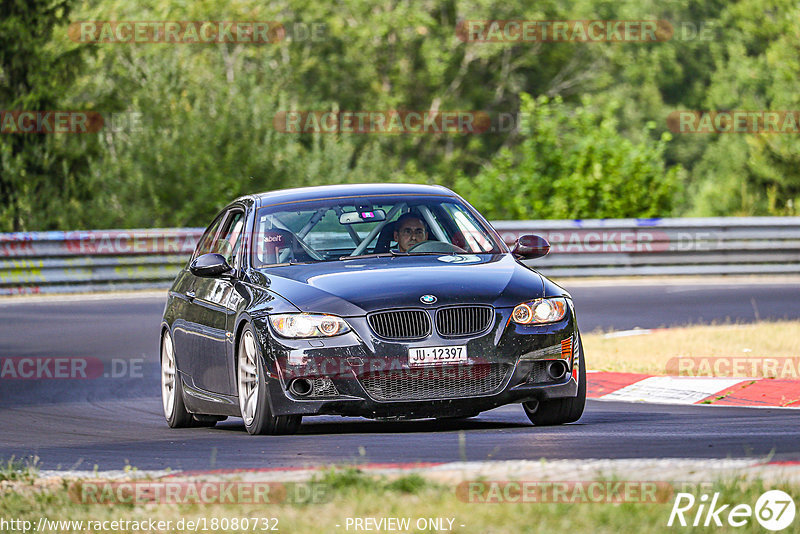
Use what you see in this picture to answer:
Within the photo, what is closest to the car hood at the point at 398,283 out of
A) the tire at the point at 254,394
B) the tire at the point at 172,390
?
the tire at the point at 254,394

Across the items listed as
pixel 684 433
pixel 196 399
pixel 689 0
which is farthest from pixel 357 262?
pixel 689 0

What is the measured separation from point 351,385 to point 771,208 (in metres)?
25.4

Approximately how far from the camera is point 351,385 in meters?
8.54

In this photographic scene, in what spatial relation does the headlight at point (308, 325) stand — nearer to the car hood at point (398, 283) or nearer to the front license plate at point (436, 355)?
the car hood at point (398, 283)

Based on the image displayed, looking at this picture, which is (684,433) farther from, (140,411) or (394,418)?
(140,411)

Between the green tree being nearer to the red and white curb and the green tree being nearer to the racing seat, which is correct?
the red and white curb

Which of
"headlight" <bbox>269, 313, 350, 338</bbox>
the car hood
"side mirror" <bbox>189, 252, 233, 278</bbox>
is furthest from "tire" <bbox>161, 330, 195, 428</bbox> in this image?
"headlight" <bbox>269, 313, 350, 338</bbox>

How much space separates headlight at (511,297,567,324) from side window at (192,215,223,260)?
302 cm

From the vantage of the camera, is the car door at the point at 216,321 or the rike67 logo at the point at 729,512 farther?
the car door at the point at 216,321

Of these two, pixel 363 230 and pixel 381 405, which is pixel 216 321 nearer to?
pixel 363 230

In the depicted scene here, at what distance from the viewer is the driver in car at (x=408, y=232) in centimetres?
980

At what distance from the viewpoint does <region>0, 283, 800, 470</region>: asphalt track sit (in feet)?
24.4

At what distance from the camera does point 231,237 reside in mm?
10453

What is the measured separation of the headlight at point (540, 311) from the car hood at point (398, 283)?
0.16 feet
